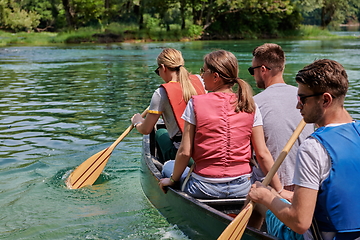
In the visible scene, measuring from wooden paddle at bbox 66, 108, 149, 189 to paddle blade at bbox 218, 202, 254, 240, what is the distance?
2.60 meters

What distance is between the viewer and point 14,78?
46.8 ft

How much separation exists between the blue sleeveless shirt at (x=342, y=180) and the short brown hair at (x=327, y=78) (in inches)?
6.9

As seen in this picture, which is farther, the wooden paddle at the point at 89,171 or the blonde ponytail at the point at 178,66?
the wooden paddle at the point at 89,171

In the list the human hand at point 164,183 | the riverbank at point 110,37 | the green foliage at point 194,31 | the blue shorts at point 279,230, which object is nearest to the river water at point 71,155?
the human hand at point 164,183

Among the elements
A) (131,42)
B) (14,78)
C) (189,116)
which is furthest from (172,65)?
(131,42)

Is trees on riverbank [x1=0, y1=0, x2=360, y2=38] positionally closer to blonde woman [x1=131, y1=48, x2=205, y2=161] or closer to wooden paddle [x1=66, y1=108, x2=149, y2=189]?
wooden paddle [x1=66, y1=108, x2=149, y2=189]

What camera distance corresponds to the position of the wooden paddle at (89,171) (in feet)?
16.9

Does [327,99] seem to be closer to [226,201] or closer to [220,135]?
[220,135]

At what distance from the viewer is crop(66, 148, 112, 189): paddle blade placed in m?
5.15

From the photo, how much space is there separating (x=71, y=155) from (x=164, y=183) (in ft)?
9.72

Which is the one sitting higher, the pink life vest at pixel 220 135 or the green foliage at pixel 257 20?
the pink life vest at pixel 220 135

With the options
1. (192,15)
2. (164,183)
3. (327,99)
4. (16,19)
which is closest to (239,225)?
(327,99)

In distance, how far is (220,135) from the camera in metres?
3.04

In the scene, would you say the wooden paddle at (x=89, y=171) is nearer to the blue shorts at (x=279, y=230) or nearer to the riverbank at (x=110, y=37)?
the blue shorts at (x=279, y=230)
